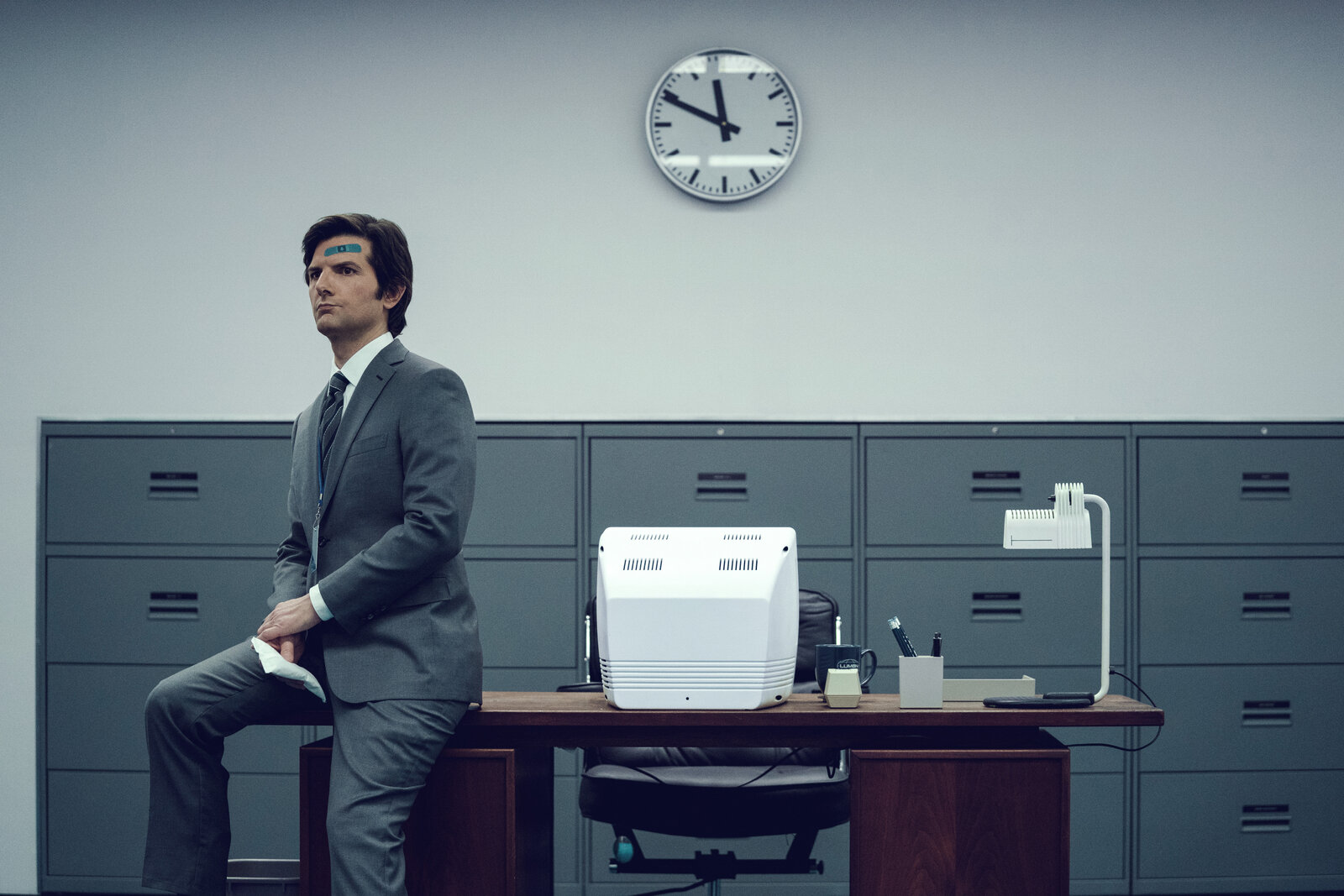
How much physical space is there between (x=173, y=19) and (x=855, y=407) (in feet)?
8.12

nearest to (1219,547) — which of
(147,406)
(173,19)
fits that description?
(147,406)

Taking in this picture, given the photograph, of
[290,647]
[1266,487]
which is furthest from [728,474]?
[1266,487]

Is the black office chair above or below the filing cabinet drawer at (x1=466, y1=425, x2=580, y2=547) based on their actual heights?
below

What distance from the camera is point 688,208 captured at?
298cm

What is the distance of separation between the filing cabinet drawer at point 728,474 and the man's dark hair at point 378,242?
1.07 metres

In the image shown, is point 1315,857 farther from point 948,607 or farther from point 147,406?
point 147,406

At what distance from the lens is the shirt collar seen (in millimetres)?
1657

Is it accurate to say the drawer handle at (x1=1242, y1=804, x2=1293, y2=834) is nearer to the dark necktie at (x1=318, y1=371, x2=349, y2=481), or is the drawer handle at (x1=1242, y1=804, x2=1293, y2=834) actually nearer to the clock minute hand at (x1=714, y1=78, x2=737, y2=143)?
the clock minute hand at (x1=714, y1=78, x2=737, y2=143)

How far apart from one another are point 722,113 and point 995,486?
1412 mm

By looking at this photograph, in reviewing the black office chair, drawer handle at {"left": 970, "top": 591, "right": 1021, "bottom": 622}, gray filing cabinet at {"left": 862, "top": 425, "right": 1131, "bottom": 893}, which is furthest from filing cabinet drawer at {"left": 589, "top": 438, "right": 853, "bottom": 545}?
the black office chair

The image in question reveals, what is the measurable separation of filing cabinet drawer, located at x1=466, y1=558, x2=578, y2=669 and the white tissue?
1123mm

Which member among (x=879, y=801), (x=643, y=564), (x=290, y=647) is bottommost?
(x=879, y=801)

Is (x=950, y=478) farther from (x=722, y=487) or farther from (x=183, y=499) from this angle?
(x=183, y=499)

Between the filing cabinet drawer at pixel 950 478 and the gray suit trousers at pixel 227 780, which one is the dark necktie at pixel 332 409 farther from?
the filing cabinet drawer at pixel 950 478
